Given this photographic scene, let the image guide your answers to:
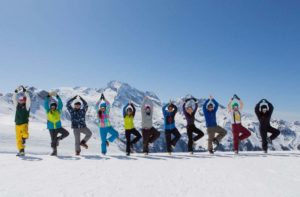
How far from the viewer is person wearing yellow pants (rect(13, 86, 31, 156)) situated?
15469 mm

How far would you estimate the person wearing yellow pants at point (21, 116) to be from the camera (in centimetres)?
1547

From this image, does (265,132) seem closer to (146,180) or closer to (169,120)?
(169,120)

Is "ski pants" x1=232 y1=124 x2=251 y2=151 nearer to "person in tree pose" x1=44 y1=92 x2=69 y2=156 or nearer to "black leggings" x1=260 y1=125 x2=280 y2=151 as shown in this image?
Result: "black leggings" x1=260 y1=125 x2=280 y2=151

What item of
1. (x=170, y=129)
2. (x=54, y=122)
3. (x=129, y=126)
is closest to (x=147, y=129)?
(x=129, y=126)

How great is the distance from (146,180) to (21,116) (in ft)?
30.3

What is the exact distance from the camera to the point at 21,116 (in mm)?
15711

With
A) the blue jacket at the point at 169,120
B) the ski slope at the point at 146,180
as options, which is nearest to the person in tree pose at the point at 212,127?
the blue jacket at the point at 169,120

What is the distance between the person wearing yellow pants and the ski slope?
12.2 feet

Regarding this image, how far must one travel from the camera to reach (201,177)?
374 inches

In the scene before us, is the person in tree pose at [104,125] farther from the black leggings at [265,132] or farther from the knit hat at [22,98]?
the black leggings at [265,132]

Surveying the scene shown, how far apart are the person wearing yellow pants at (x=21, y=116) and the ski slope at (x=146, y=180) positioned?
3.72 metres

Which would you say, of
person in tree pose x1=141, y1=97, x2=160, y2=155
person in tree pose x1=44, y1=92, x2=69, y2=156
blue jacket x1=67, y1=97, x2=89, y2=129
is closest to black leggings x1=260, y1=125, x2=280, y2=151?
person in tree pose x1=141, y1=97, x2=160, y2=155

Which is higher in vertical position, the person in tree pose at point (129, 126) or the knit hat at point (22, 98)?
the knit hat at point (22, 98)

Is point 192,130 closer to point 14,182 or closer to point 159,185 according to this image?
point 159,185
